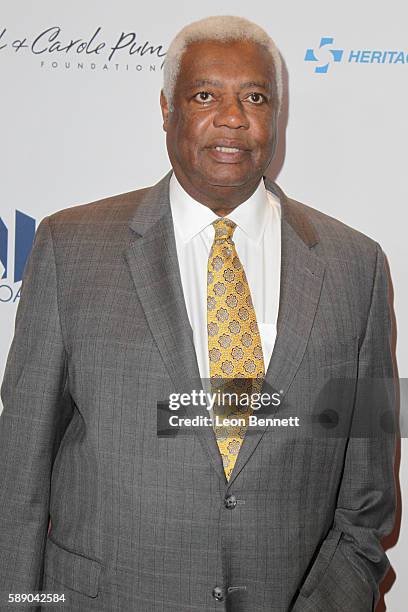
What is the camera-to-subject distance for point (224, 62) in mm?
1544

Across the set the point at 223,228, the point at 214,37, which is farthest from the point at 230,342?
the point at 214,37

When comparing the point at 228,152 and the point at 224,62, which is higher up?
the point at 224,62

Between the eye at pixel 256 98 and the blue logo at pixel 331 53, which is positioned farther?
the blue logo at pixel 331 53

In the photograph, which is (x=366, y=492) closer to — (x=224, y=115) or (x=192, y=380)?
(x=192, y=380)

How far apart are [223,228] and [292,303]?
0.19 m

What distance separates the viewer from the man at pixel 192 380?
1494mm

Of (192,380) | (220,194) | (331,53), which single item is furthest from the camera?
(331,53)

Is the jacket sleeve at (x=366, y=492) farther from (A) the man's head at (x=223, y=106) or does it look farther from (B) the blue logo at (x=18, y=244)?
(B) the blue logo at (x=18, y=244)

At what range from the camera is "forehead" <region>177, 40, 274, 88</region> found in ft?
5.06

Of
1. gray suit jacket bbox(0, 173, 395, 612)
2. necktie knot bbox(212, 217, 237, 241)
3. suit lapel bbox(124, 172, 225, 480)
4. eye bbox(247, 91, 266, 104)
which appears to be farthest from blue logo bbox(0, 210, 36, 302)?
eye bbox(247, 91, 266, 104)

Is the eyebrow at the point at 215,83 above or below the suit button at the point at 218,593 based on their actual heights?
above

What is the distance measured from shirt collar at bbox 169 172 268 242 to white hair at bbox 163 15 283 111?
0.56 ft

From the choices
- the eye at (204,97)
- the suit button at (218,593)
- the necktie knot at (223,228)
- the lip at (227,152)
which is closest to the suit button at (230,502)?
the suit button at (218,593)

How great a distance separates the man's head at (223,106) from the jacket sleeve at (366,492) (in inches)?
14.7
